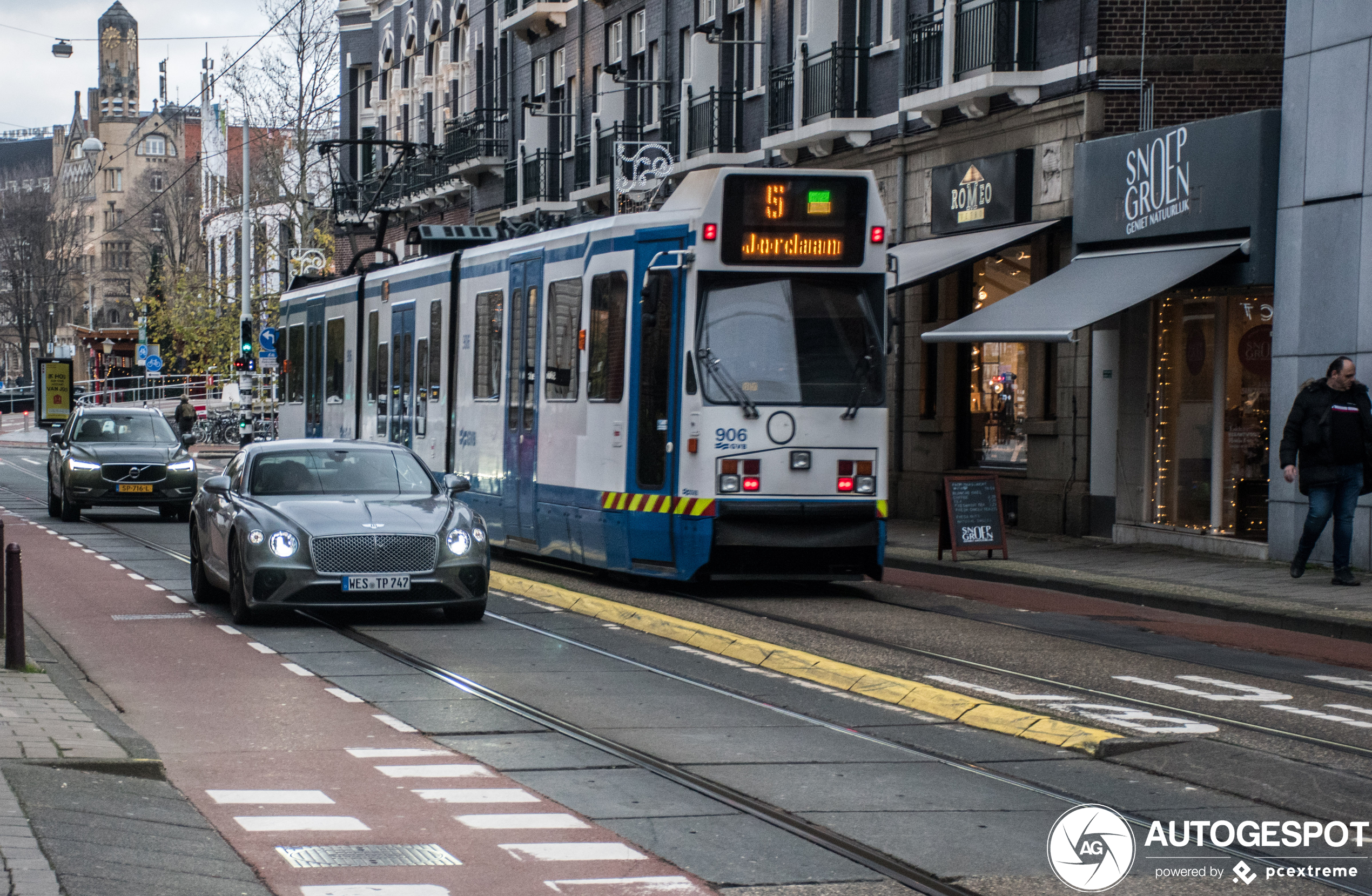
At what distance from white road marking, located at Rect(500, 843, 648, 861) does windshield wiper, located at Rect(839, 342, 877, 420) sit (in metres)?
9.11

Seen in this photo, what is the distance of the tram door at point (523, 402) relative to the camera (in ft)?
59.5

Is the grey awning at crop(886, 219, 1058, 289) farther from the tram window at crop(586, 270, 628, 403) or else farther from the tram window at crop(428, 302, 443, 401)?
the tram window at crop(586, 270, 628, 403)

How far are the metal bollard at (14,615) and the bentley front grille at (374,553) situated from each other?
2870mm

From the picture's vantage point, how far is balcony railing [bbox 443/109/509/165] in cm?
4600

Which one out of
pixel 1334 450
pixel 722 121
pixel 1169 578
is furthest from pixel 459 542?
pixel 722 121

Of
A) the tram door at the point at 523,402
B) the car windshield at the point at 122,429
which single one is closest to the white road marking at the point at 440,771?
the tram door at the point at 523,402

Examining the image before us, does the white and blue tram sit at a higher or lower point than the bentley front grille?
higher

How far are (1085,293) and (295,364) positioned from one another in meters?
13.4

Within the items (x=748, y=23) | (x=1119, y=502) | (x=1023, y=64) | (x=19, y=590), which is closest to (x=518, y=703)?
(x=19, y=590)

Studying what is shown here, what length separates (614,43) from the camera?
39.9 m

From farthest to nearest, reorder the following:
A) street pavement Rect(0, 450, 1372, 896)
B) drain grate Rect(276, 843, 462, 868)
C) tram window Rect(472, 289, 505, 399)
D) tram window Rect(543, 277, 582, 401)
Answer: tram window Rect(472, 289, 505, 399), tram window Rect(543, 277, 582, 401), street pavement Rect(0, 450, 1372, 896), drain grate Rect(276, 843, 462, 868)

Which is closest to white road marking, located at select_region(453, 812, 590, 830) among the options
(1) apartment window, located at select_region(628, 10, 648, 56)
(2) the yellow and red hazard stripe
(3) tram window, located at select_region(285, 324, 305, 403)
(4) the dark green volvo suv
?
(2) the yellow and red hazard stripe

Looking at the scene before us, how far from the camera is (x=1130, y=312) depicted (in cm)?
2234

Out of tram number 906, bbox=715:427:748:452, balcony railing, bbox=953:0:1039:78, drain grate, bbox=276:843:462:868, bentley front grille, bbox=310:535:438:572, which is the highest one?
balcony railing, bbox=953:0:1039:78
